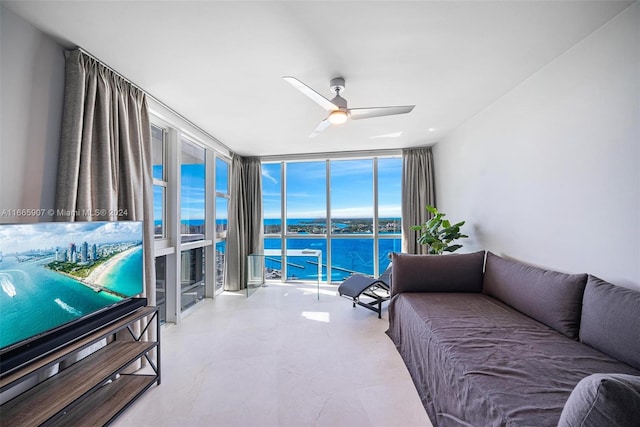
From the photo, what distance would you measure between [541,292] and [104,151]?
11.2ft

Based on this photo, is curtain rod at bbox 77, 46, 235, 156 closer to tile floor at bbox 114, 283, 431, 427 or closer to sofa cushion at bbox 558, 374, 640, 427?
tile floor at bbox 114, 283, 431, 427

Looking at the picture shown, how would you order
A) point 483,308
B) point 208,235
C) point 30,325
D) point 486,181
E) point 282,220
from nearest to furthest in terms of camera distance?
point 30,325, point 483,308, point 486,181, point 208,235, point 282,220

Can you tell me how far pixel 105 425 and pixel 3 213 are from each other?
1342 millimetres

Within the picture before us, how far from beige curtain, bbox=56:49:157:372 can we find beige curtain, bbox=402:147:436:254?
367 centimetres

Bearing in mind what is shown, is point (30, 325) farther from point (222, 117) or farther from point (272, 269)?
point (272, 269)

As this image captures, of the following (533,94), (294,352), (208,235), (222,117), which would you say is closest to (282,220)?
(208,235)

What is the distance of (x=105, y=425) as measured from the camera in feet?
4.70

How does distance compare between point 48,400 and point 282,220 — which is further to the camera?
point 282,220

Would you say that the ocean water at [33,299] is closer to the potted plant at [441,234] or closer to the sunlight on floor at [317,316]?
the sunlight on floor at [317,316]

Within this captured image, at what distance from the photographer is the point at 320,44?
66.9 inches

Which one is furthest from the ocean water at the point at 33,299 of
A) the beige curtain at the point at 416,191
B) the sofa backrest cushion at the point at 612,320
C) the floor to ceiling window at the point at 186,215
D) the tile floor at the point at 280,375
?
the beige curtain at the point at 416,191

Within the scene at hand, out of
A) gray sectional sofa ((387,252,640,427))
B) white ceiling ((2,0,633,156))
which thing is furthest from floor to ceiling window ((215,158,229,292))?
gray sectional sofa ((387,252,640,427))

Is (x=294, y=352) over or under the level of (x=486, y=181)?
under

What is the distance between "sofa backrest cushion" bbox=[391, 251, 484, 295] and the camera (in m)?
2.60
